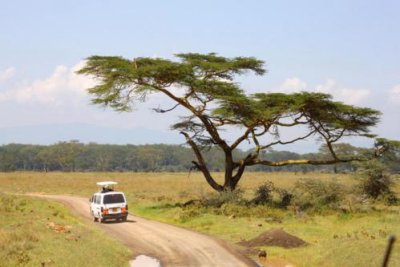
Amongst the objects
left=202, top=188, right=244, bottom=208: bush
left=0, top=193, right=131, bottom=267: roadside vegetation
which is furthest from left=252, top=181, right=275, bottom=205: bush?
left=0, top=193, right=131, bottom=267: roadside vegetation

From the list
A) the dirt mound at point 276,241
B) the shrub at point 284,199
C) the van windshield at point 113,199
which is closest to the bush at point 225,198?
the shrub at point 284,199

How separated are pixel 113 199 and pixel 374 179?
70.2 feet

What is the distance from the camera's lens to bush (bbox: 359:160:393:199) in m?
38.1

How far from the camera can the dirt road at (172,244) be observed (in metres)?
18.8

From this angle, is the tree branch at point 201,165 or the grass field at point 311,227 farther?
the tree branch at point 201,165

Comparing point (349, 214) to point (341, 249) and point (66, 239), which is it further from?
point (66, 239)

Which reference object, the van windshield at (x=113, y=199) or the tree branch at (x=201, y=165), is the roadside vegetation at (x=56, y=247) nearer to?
the van windshield at (x=113, y=199)

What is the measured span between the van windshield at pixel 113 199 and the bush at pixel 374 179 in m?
20.1

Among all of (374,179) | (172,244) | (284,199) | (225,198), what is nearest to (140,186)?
(225,198)

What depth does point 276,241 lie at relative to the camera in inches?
856

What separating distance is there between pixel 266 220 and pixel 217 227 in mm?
3464

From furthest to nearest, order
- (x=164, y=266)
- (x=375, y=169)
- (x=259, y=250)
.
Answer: (x=375, y=169) < (x=259, y=250) < (x=164, y=266)

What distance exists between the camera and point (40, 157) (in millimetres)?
161875

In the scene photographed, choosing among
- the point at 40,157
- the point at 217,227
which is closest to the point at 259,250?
the point at 217,227
